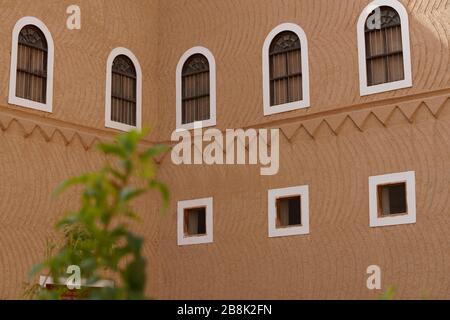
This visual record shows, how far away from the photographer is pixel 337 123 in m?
11.0

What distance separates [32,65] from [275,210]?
14.3ft

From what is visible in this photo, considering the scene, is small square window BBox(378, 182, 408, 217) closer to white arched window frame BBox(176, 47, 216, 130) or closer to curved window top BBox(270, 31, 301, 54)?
curved window top BBox(270, 31, 301, 54)

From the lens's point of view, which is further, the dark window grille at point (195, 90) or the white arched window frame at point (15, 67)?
the dark window grille at point (195, 90)

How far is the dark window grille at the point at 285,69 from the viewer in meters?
11.6

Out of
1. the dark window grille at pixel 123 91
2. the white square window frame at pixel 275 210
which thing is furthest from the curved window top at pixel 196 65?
the white square window frame at pixel 275 210

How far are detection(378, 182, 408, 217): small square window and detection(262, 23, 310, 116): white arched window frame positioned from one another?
184cm

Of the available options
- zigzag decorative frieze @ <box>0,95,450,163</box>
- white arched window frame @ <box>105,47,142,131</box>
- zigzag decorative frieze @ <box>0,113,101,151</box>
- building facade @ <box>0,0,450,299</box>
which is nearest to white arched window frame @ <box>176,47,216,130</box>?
building facade @ <box>0,0,450,299</box>

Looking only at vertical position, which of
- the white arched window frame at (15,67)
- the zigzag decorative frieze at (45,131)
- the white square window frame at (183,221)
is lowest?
the white square window frame at (183,221)

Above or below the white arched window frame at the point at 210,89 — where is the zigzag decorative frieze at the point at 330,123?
below

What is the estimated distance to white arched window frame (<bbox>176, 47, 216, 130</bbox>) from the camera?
12406mm

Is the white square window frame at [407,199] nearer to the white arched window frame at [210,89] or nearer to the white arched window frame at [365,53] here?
the white arched window frame at [365,53]

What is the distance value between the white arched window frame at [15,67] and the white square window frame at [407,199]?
506 centimetres
